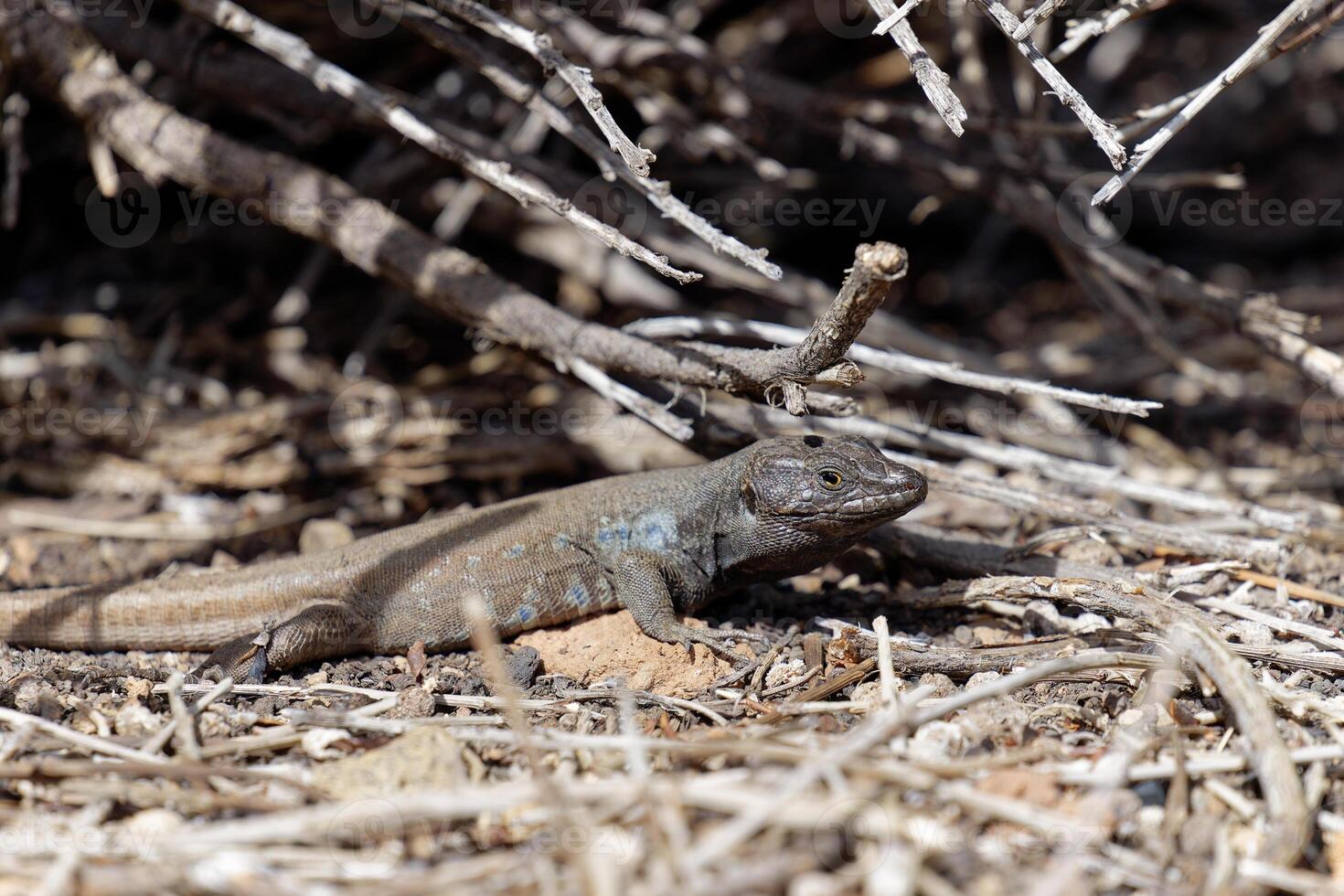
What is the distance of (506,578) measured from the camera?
4.11m

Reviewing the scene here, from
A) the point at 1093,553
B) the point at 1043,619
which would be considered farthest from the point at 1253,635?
the point at 1093,553

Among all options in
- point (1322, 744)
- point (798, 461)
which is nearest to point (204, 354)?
point (798, 461)

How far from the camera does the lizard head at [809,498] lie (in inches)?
147

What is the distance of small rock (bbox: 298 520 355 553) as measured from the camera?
493cm

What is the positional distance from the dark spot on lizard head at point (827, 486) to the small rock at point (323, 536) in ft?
6.73

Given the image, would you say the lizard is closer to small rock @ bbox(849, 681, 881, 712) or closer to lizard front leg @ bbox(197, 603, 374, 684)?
lizard front leg @ bbox(197, 603, 374, 684)

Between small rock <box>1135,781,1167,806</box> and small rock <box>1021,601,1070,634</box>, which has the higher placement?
small rock <box>1021,601,1070,634</box>

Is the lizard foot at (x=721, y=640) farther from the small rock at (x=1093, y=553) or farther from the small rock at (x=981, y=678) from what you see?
the small rock at (x=1093, y=553)

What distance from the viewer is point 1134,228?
8367 mm

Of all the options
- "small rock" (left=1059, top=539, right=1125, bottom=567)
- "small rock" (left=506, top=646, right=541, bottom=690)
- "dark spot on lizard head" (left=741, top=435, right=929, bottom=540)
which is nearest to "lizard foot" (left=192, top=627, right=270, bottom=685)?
"small rock" (left=506, top=646, right=541, bottom=690)

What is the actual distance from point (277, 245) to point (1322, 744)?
19.3ft

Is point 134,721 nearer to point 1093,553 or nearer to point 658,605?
point 658,605

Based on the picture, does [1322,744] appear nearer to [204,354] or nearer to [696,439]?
[696,439]

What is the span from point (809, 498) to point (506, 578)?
1207 mm
